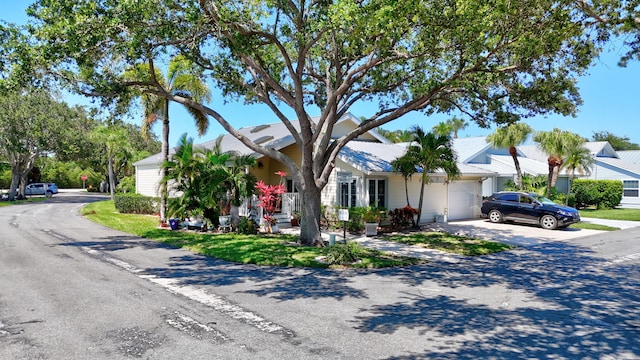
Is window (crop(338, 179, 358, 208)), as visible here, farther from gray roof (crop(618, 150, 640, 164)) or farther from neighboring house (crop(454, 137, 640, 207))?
gray roof (crop(618, 150, 640, 164))

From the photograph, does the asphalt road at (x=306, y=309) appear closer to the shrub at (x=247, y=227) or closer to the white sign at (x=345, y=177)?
the white sign at (x=345, y=177)

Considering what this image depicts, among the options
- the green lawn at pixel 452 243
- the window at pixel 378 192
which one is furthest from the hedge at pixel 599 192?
the green lawn at pixel 452 243

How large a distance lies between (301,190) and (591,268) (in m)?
8.63

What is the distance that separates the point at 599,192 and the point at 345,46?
26.5m

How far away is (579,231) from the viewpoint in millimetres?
19453

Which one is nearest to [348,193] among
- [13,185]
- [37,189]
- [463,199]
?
[463,199]

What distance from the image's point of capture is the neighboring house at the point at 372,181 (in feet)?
62.9

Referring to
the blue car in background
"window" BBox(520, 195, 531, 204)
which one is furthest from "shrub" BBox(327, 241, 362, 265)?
the blue car in background

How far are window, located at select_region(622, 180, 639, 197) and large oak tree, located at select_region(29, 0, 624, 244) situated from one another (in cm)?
2535

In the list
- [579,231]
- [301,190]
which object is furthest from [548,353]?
[579,231]

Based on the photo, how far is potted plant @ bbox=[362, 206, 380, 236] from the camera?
56.9 ft

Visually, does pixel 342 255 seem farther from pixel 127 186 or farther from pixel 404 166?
pixel 127 186

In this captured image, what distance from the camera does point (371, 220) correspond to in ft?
57.8

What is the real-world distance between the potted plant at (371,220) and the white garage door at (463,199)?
21.6 ft
